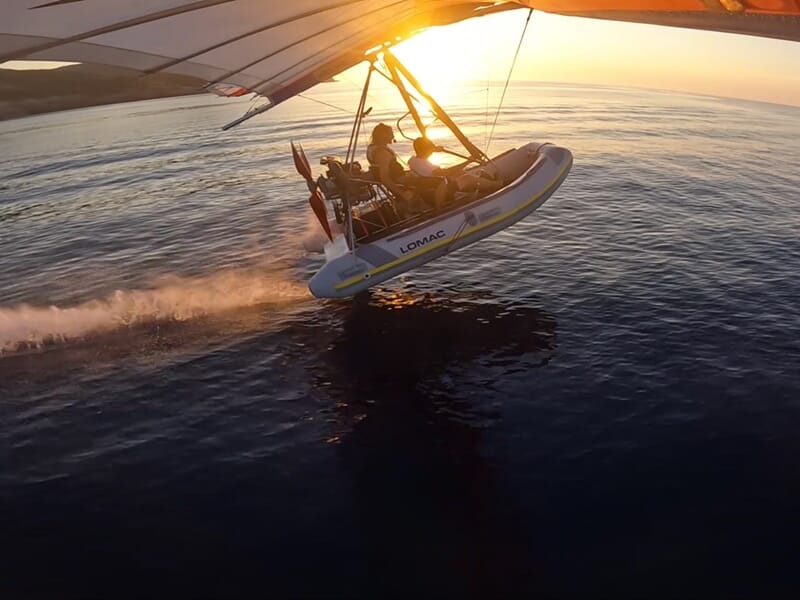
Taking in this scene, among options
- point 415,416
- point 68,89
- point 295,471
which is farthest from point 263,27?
point 68,89

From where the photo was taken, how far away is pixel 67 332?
17.4 metres

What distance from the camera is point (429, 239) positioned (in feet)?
56.4

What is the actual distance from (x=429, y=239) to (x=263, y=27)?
24.9 ft

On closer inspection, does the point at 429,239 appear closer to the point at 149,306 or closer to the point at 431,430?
the point at 431,430

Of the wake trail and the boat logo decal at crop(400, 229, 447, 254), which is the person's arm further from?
the wake trail

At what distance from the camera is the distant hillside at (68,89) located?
116 m

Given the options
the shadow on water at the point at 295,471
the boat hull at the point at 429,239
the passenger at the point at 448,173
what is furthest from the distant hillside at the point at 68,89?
the shadow on water at the point at 295,471

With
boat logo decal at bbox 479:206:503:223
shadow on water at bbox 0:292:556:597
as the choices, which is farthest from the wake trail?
boat logo decal at bbox 479:206:503:223

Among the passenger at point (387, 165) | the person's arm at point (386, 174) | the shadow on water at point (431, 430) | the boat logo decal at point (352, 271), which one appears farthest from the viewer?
the person's arm at point (386, 174)

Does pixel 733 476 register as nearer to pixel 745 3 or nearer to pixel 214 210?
pixel 745 3

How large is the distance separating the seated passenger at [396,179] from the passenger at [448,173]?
43 centimetres

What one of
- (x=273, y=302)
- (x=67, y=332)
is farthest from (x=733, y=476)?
(x=67, y=332)

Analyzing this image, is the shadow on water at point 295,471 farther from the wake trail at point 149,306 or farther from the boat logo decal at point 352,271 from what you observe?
the boat logo decal at point 352,271

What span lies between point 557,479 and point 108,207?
3449 cm
